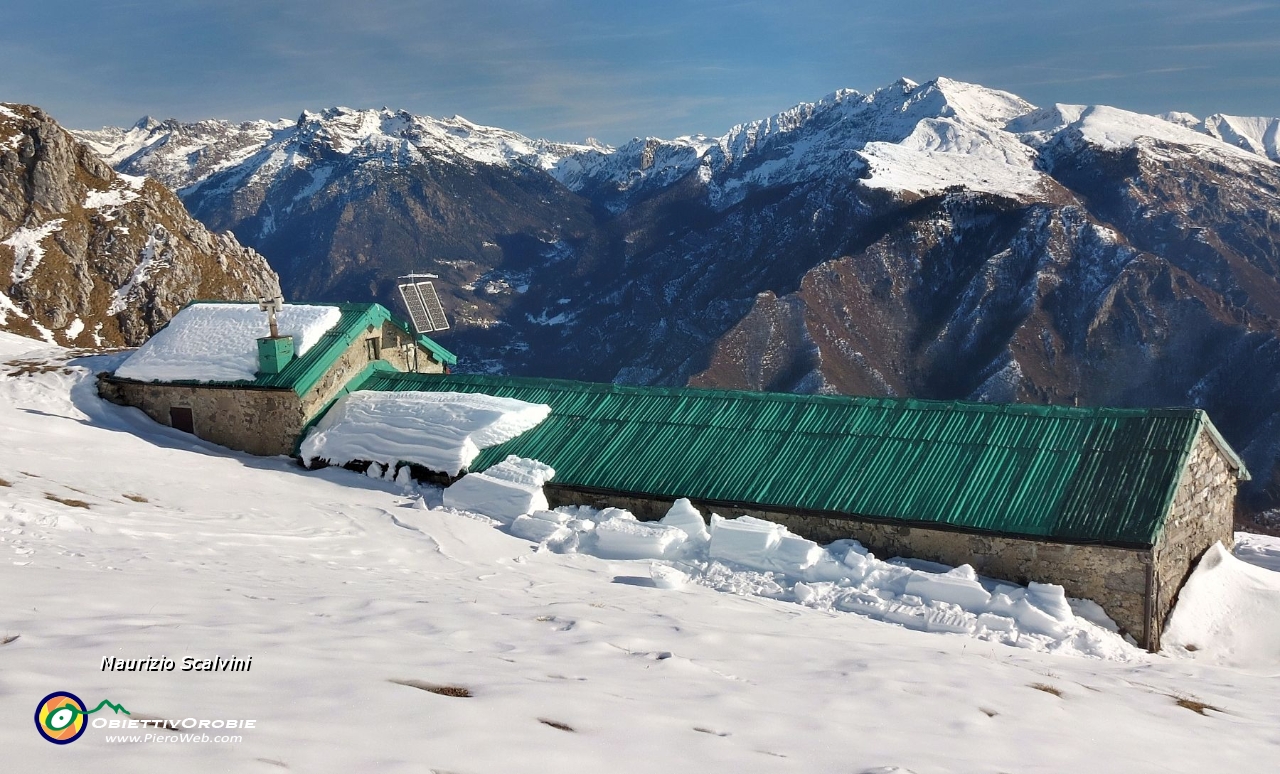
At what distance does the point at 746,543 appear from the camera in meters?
17.0

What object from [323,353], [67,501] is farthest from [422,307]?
[67,501]

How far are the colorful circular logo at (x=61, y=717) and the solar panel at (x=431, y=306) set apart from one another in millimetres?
26831

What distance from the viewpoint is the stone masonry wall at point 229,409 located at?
24516 mm

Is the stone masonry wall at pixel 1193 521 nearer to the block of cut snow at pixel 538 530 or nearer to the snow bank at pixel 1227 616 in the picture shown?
the snow bank at pixel 1227 616

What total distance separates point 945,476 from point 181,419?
831 inches

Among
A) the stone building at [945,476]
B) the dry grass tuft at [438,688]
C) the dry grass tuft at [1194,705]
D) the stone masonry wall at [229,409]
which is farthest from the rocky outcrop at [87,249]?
the dry grass tuft at [1194,705]

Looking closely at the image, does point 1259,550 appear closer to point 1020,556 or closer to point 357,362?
point 1020,556

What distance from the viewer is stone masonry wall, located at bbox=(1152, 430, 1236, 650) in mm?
16359

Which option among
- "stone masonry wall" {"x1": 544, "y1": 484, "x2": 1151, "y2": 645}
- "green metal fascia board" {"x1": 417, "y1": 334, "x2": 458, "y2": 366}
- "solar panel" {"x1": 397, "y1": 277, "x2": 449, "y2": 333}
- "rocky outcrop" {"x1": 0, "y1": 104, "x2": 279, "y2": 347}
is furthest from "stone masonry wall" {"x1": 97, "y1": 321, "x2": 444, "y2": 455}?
"rocky outcrop" {"x1": 0, "y1": 104, "x2": 279, "y2": 347}

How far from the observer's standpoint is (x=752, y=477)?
1981 cm

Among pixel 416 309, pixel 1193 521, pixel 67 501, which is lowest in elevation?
pixel 67 501

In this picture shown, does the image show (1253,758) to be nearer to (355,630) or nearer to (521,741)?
(521,741)

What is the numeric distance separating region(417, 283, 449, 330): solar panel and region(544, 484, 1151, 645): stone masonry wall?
1693 cm

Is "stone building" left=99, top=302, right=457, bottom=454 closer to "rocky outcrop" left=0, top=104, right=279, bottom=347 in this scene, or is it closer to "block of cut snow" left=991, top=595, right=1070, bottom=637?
"block of cut snow" left=991, top=595, right=1070, bottom=637
